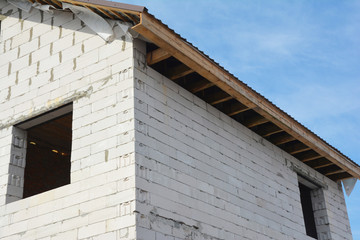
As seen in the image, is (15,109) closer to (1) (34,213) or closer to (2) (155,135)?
(1) (34,213)

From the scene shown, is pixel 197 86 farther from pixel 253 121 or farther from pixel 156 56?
pixel 253 121

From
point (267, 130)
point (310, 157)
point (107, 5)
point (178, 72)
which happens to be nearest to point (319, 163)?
point (310, 157)

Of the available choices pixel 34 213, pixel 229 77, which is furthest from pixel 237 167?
pixel 34 213

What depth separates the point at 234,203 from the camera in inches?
419

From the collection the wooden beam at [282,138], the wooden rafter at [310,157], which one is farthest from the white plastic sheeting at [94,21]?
the wooden rafter at [310,157]

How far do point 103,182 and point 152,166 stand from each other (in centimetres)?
85

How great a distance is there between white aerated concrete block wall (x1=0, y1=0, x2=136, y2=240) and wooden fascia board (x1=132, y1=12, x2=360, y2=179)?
31.5 inches

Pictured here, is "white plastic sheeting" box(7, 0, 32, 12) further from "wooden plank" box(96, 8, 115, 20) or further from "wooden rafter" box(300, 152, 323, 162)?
"wooden rafter" box(300, 152, 323, 162)

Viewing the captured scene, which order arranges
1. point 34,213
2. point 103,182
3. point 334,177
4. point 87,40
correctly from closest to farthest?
point 103,182 < point 34,213 < point 87,40 < point 334,177

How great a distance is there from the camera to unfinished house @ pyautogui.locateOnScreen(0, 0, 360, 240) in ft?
28.7

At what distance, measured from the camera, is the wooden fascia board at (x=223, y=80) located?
895 cm

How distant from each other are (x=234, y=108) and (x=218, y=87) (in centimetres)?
78

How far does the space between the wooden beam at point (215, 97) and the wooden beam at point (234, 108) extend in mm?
617

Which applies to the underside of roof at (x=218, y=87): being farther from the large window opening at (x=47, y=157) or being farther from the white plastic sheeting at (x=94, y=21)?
the large window opening at (x=47, y=157)
